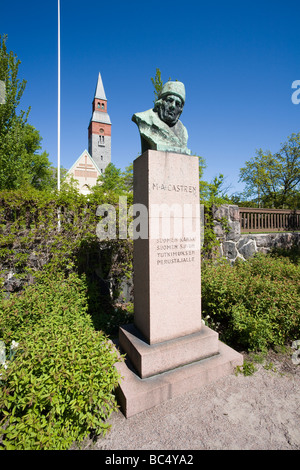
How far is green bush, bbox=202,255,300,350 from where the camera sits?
324 centimetres

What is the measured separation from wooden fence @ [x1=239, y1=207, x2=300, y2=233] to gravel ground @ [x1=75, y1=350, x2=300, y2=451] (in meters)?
5.75

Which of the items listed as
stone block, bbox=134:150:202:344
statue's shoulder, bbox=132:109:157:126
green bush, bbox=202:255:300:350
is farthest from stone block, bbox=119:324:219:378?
statue's shoulder, bbox=132:109:157:126

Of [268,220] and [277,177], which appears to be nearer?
[268,220]

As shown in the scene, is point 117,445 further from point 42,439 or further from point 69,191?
point 69,191

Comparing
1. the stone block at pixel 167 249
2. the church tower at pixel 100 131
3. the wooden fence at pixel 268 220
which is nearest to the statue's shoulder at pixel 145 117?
the stone block at pixel 167 249

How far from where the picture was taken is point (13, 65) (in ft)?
30.8

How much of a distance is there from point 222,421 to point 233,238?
560 cm

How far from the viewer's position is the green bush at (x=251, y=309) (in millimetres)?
3236

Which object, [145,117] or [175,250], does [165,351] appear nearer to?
[175,250]

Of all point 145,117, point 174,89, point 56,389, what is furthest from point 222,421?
point 174,89

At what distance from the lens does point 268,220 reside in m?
8.45

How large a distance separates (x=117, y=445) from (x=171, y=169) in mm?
2902

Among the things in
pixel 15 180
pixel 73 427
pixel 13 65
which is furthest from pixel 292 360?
pixel 13 65

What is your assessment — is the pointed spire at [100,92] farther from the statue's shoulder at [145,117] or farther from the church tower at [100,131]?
the statue's shoulder at [145,117]
